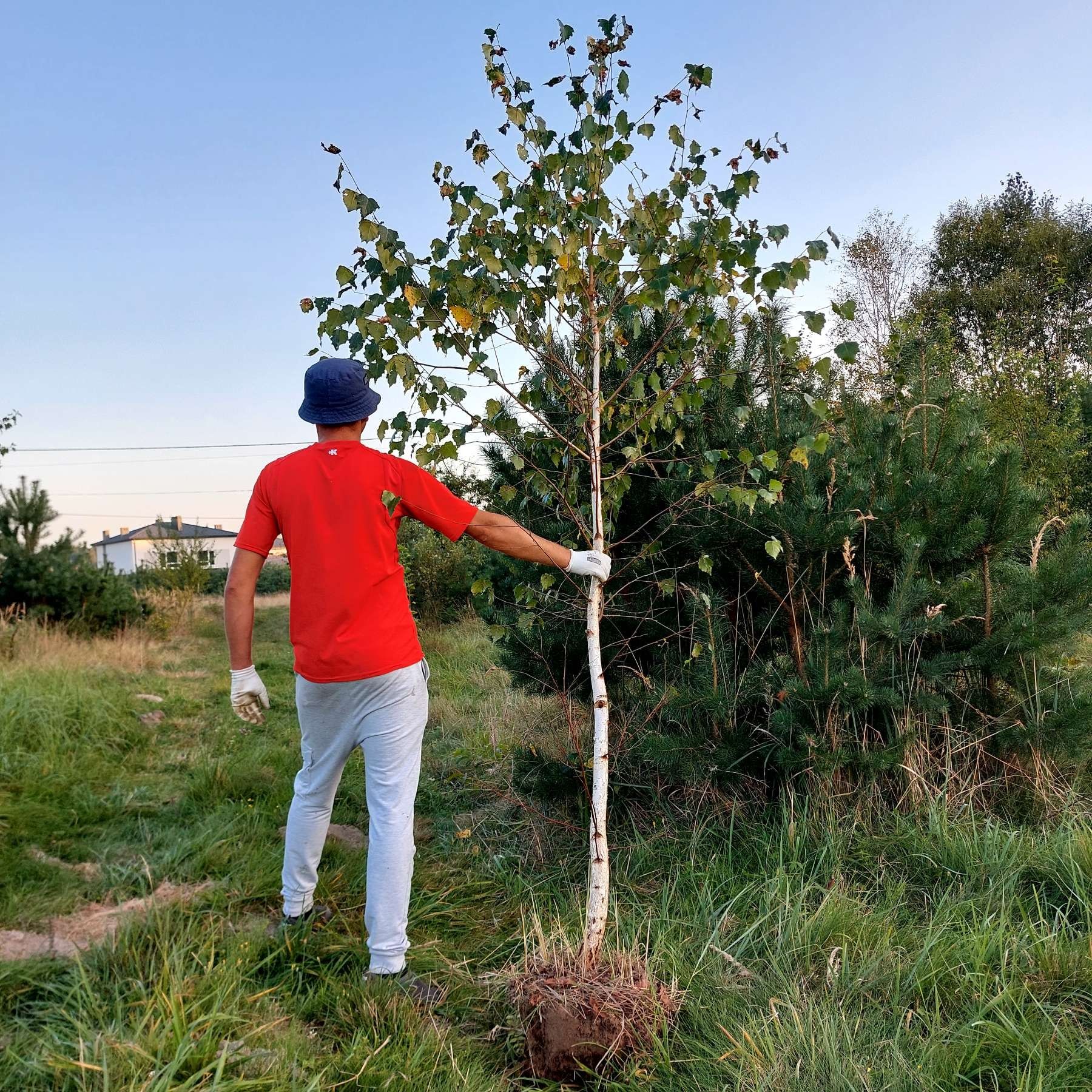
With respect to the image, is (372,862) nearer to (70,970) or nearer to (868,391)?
(70,970)

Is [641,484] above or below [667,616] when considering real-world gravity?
above

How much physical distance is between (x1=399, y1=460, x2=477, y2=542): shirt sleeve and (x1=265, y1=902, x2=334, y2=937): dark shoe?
1.56 metres

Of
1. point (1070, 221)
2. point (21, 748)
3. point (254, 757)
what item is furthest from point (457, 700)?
point (1070, 221)

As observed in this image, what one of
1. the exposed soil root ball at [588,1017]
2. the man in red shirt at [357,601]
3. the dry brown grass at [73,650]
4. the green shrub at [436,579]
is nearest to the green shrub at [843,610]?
the man in red shirt at [357,601]

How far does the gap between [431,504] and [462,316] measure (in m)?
0.68

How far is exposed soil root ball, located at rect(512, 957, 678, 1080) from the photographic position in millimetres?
2629

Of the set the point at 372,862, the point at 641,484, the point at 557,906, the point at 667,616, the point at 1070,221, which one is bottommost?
the point at 557,906

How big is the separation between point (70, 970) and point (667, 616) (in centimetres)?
288

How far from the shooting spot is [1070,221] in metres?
21.6

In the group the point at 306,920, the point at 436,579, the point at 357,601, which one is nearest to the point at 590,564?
the point at 357,601

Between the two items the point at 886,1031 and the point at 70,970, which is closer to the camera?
the point at 886,1031

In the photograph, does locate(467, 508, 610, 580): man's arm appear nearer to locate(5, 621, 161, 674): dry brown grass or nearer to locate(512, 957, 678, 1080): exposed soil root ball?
Answer: locate(512, 957, 678, 1080): exposed soil root ball

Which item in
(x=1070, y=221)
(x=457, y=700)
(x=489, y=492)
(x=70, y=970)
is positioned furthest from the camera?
(x=1070, y=221)

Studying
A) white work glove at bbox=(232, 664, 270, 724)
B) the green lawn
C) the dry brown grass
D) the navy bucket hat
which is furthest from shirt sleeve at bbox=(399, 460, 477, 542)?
the dry brown grass
